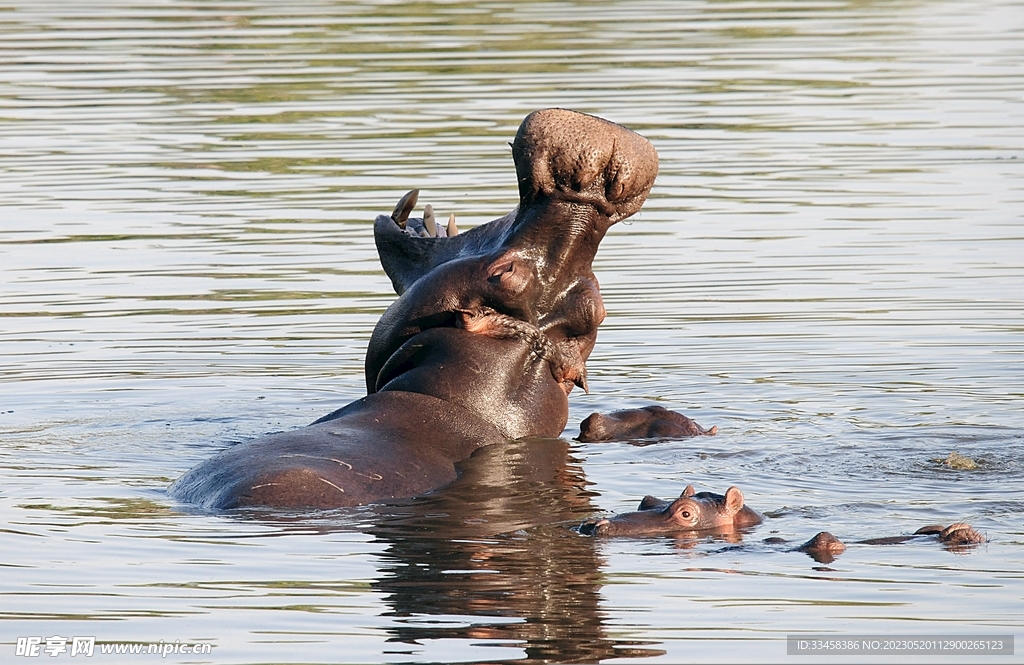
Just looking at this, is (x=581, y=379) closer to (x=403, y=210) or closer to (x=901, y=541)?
(x=403, y=210)

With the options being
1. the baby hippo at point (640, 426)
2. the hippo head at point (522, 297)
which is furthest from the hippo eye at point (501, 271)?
the baby hippo at point (640, 426)

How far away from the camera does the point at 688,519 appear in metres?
7.79

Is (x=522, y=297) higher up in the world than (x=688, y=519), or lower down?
higher up

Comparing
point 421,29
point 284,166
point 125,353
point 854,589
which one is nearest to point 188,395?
point 125,353

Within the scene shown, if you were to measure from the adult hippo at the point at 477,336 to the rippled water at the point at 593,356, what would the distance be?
220 mm

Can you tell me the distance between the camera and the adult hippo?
333 inches

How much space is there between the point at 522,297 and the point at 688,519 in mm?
1852

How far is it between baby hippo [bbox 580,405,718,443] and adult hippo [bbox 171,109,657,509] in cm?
40

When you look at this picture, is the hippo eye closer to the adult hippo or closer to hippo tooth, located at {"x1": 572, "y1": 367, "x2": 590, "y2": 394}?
the adult hippo

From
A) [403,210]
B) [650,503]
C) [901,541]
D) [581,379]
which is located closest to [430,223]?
[403,210]

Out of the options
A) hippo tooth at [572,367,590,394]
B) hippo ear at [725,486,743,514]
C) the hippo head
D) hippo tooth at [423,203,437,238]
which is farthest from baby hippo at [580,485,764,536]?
hippo tooth at [423,203,437,238]

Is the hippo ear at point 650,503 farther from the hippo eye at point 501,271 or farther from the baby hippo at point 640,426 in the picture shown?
the baby hippo at point 640,426

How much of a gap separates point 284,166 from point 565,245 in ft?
34.0

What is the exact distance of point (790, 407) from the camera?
34.4 ft
